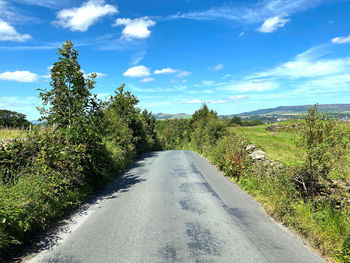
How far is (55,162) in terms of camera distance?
6.96m

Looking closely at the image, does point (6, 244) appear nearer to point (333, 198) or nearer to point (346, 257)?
point (346, 257)

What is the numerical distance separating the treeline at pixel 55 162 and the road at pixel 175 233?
2.52 ft

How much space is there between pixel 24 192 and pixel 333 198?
26.6ft

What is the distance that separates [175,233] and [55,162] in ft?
15.3

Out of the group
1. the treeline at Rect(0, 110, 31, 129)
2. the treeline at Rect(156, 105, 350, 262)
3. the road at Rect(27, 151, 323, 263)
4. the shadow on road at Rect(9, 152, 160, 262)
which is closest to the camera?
the road at Rect(27, 151, 323, 263)

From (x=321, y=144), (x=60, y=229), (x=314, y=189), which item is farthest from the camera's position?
(x=314, y=189)

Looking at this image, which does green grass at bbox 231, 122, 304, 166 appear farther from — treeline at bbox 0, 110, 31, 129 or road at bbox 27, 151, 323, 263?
treeline at bbox 0, 110, 31, 129

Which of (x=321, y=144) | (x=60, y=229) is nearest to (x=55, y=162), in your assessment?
(x=60, y=229)

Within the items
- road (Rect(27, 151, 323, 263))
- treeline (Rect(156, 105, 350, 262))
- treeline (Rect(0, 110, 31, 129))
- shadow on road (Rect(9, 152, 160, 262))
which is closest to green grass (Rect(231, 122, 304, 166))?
treeline (Rect(156, 105, 350, 262))

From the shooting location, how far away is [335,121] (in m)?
6.07

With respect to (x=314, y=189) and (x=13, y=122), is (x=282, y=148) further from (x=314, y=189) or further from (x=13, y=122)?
(x=13, y=122)

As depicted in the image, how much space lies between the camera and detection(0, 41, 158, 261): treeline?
4699 millimetres

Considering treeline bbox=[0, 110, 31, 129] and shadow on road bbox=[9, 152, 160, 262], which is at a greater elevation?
treeline bbox=[0, 110, 31, 129]

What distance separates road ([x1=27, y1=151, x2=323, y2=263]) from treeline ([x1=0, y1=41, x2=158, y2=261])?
77 cm
